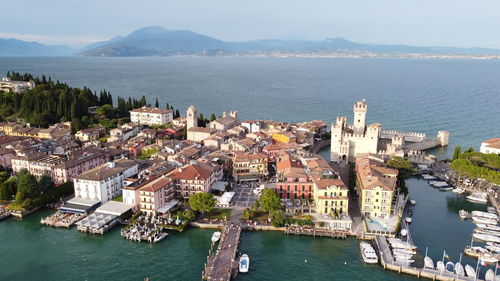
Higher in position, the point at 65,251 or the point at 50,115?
the point at 50,115

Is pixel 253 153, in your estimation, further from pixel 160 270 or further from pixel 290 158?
pixel 160 270

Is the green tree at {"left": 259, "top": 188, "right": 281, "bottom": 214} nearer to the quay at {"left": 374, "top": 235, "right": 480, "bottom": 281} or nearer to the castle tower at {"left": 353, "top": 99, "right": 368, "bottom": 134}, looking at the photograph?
the quay at {"left": 374, "top": 235, "right": 480, "bottom": 281}

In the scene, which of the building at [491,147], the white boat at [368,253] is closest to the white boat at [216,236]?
the white boat at [368,253]

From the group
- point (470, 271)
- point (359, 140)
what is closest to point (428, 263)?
point (470, 271)

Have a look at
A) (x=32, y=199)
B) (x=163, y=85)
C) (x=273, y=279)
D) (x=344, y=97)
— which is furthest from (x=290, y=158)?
(x=163, y=85)

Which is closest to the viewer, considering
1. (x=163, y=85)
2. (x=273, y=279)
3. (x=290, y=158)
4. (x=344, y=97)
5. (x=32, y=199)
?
(x=273, y=279)

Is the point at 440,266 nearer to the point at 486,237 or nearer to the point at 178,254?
the point at 486,237

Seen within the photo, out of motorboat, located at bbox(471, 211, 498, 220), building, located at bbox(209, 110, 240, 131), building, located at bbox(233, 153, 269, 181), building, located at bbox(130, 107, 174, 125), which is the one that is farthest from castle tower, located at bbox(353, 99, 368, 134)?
building, located at bbox(130, 107, 174, 125)
